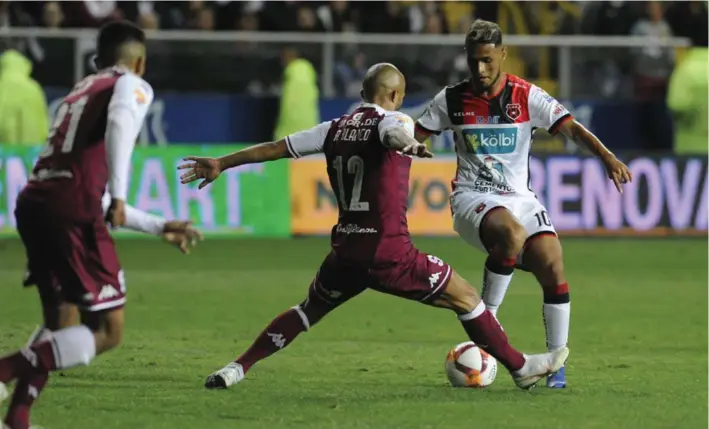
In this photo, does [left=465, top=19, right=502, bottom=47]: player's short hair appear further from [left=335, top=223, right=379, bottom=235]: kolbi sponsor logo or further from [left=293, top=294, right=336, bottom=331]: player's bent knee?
[left=293, top=294, right=336, bottom=331]: player's bent knee

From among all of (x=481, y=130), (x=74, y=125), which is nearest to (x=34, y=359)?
(x=74, y=125)

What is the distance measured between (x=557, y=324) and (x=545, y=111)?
127 cm

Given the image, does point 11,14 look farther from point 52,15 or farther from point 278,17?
point 278,17

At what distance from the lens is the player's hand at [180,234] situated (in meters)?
6.56

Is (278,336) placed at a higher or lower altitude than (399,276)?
lower

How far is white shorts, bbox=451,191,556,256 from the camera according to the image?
870 centimetres

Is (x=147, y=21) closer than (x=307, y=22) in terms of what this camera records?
Yes

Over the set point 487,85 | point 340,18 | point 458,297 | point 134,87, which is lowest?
point 458,297

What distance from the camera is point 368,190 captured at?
7.99 m

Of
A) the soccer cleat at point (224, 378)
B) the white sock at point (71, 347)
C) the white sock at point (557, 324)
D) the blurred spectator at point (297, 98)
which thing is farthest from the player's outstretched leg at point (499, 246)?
the blurred spectator at point (297, 98)

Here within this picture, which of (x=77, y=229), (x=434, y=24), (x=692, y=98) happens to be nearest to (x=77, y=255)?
(x=77, y=229)

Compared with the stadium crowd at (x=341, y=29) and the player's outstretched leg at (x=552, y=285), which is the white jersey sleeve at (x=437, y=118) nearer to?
the player's outstretched leg at (x=552, y=285)

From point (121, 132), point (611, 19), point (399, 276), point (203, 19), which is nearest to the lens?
point (121, 132)

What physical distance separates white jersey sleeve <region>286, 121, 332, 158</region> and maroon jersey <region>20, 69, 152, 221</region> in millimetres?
1605
